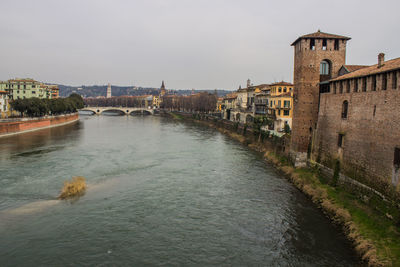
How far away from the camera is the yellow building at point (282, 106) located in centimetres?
4330

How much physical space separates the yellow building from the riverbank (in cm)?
3655

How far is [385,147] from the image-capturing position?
1509 cm

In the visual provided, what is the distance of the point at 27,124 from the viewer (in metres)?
49.9

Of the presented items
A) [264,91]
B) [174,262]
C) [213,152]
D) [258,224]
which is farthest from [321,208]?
[264,91]

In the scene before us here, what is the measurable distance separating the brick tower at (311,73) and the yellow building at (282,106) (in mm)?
17659

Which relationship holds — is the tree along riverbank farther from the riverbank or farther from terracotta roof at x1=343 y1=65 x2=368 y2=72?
the riverbank

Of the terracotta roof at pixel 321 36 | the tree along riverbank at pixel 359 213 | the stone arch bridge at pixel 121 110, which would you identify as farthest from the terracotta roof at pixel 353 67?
the stone arch bridge at pixel 121 110

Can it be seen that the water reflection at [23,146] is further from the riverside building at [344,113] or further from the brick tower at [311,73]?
the riverside building at [344,113]

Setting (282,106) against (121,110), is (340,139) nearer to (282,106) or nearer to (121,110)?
(282,106)

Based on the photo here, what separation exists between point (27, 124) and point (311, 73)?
43.8 m

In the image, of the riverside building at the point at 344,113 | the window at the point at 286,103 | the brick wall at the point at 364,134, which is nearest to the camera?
the brick wall at the point at 364,134

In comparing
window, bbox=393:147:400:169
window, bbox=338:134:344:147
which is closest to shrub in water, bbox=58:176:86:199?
window, bbox=338:134:344:147

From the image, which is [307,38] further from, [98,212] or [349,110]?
[98,212]

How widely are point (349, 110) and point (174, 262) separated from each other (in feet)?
44.8
